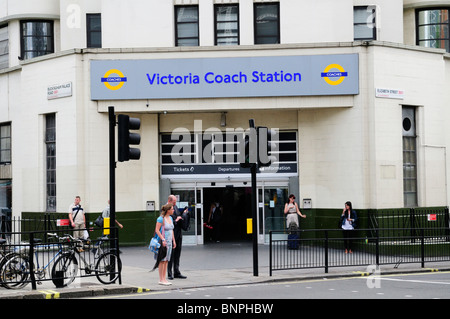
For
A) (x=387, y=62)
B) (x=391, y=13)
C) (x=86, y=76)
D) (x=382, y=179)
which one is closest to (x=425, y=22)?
(x=391, y=13)

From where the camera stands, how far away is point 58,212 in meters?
23.7

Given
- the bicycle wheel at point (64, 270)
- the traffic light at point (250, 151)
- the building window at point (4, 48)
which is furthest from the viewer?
the building window at point (4, 48)

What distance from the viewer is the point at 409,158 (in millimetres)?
23734

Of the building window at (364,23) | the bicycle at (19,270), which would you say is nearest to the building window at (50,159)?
the bicycle at (19,270)

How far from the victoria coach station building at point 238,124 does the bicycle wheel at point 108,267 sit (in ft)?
26.3

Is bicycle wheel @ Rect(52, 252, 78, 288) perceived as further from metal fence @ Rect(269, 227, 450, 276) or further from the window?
the window

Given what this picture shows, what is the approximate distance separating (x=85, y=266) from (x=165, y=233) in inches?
73.7

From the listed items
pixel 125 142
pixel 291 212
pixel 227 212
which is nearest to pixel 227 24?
pixel 227 212

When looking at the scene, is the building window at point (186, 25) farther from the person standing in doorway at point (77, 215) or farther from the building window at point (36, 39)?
the person standing in doorway at point (77, 215)

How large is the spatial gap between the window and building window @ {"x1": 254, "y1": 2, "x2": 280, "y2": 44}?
10.4 meters

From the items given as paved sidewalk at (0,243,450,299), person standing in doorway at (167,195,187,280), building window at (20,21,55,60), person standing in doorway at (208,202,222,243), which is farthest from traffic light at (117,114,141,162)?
building window at (20,21,55,60)

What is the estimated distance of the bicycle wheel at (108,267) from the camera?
49.7ft

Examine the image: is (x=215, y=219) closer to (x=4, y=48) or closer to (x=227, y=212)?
(x=227, y=212)
